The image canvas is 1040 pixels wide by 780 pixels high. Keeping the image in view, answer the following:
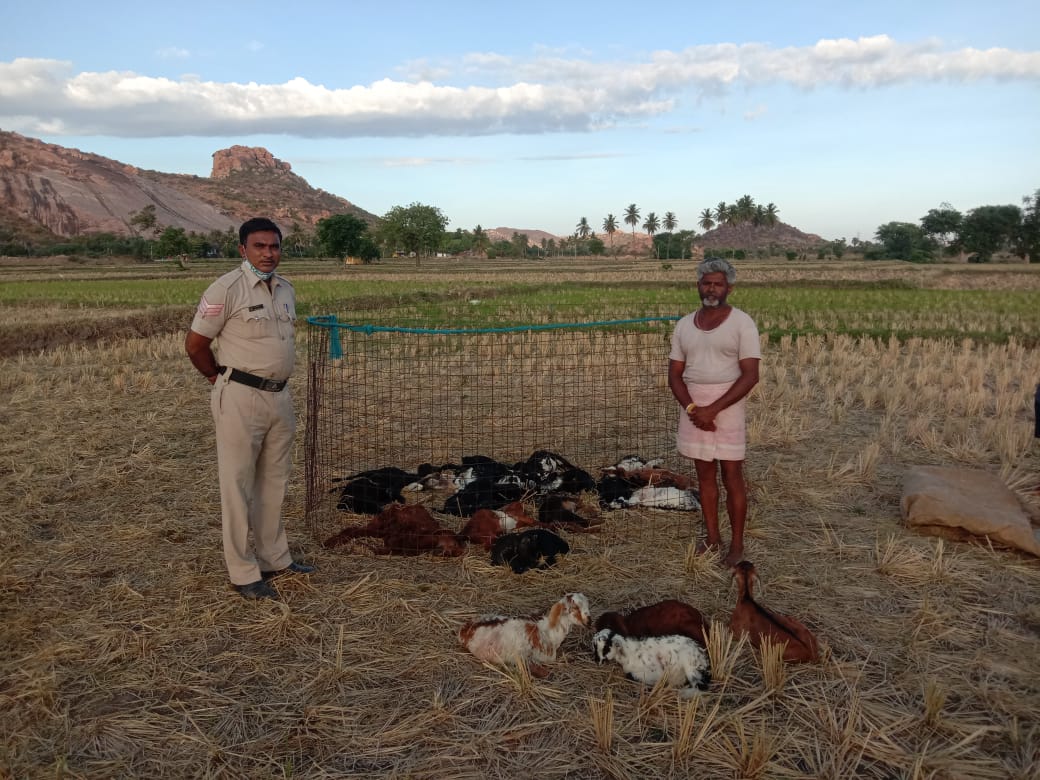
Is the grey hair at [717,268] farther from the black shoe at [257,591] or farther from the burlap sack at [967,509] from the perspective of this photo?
the black shoe at [257,591]

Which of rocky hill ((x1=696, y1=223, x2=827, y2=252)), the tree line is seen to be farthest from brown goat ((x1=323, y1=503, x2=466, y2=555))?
rocky hill ((x1=696, y1=223, x2=827, y2=252))

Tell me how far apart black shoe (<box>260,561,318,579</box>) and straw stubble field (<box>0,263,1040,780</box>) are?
4.0 inches

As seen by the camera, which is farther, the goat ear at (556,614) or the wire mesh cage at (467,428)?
the wire mesh cage at (467,428)

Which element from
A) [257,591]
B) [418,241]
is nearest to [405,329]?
[257,591]

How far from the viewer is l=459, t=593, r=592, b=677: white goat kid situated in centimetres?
367

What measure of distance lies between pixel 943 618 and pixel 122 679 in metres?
4.37

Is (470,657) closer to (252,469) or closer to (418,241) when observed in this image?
(252,469)

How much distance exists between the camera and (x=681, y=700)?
3.36 m

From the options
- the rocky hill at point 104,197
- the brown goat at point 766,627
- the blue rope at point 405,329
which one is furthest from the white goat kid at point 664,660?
the rocky hill at point 104,197

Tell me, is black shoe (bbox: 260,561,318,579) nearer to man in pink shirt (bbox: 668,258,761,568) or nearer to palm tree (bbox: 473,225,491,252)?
man in pink shirt (bbox: 668,258,761,568)

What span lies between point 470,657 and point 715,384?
7.45 feet

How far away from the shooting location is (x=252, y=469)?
432 centimetres

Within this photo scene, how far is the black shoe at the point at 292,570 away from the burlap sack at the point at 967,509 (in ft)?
14.4

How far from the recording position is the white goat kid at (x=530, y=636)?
367cm
